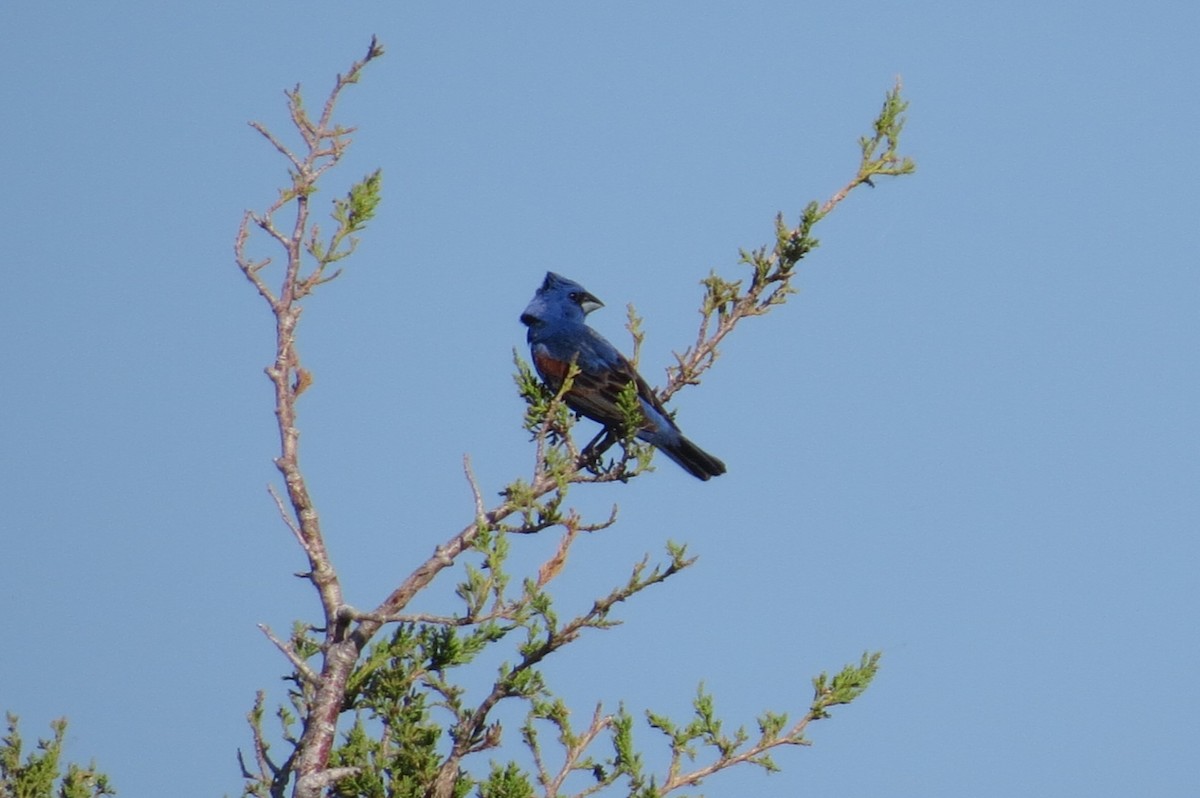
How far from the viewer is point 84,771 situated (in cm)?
683

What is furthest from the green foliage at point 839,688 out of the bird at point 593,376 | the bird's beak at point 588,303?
→ the bird's beak at point 588,303

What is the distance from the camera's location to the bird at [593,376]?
327 inches

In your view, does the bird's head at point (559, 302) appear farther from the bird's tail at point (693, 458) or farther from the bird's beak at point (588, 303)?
the bird's tail at point (693, 458)

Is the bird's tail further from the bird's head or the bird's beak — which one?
the bird's beak

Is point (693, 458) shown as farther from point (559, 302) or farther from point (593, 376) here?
point (559, 302)

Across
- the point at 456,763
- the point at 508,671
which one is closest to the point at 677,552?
the point at 508,671

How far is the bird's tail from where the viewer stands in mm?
8414

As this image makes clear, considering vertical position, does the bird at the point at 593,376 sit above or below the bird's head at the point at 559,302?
below

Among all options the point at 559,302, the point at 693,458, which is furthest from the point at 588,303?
the point at 693,458

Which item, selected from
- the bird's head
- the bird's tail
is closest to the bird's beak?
the bird's head

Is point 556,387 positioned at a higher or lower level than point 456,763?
higher

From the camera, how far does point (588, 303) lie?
33.0 feet

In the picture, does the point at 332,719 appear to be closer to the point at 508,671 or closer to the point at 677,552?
the point at 508,671

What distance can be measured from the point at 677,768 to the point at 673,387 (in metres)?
1.89
